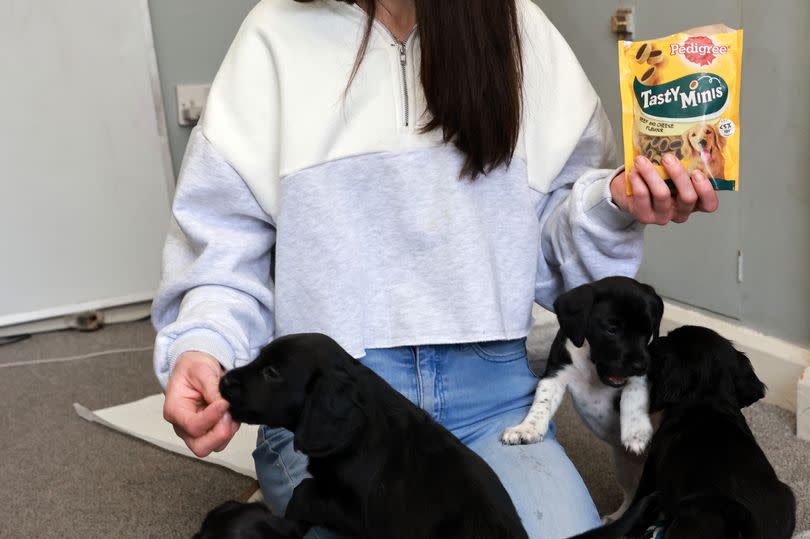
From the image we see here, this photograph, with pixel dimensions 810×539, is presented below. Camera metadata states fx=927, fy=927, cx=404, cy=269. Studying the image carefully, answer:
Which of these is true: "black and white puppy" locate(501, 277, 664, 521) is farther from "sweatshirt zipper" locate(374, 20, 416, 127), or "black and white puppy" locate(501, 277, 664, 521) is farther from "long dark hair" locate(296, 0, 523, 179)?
"sweatshirt zipper" locate(374, 20, 416, 127)

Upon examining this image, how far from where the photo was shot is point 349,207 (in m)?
1.42

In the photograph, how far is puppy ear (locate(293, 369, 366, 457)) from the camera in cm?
113

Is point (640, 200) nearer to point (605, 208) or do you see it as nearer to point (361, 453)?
point (605, 208)

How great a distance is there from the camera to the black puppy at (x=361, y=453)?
1138 mm

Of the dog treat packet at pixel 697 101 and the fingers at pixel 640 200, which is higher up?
the dog treat packet at pixel 697 101

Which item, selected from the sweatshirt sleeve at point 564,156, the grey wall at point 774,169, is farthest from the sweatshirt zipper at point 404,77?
the grey wall at point 774,169

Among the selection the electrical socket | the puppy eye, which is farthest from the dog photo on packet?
the electrical socket

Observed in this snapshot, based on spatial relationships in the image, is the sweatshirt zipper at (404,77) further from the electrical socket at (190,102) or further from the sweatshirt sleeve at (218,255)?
the electrical socket at (190,102)

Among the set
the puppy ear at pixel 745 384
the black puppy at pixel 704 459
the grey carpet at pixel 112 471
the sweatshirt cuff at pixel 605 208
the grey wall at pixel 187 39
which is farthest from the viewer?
the grey wall at pixel 187 39

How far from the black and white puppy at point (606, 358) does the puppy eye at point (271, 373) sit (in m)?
0.43

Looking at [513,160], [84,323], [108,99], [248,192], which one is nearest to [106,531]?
[248,192]

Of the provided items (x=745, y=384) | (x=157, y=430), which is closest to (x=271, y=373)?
(x=745, y=384)

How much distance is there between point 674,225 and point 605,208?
142 centimetres

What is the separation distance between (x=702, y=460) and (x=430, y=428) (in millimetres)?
418
